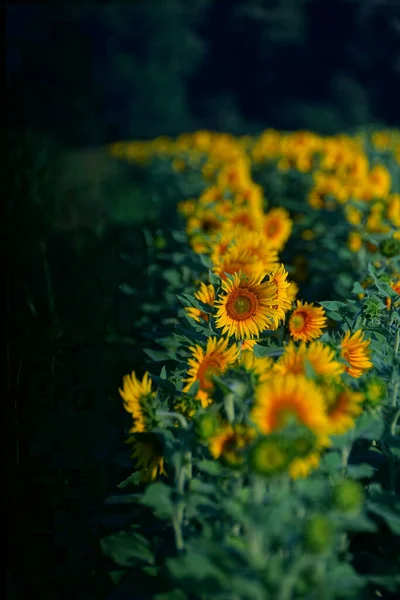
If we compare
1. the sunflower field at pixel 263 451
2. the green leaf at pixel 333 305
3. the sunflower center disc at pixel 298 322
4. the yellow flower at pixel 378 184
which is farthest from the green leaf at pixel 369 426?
the yellow flower at pixel 378 184

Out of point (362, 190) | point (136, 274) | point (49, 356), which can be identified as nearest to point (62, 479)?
point (49, 356)

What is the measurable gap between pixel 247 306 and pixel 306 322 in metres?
0.17

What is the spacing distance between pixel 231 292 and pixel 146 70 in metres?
23.4

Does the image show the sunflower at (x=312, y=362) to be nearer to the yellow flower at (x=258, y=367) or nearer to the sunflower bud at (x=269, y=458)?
the yellow flower at (x=258, y=367)

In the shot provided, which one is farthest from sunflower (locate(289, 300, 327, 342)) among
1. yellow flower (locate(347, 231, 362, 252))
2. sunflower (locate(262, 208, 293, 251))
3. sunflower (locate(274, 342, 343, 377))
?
yellow flower (locate(347, 231, 362, 252))

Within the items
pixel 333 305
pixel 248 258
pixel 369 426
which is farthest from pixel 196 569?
pixel 248 258

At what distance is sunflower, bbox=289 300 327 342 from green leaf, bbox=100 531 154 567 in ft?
2.30

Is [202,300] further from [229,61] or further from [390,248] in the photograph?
[229,61]

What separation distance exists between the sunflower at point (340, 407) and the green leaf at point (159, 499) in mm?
322

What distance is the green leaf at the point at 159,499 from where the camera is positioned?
55.5 inches

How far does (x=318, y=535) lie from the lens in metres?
1.10

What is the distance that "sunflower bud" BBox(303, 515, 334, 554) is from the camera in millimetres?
1097

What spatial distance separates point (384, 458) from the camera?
1729mm

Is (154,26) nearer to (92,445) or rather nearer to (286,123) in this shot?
(286,123)
